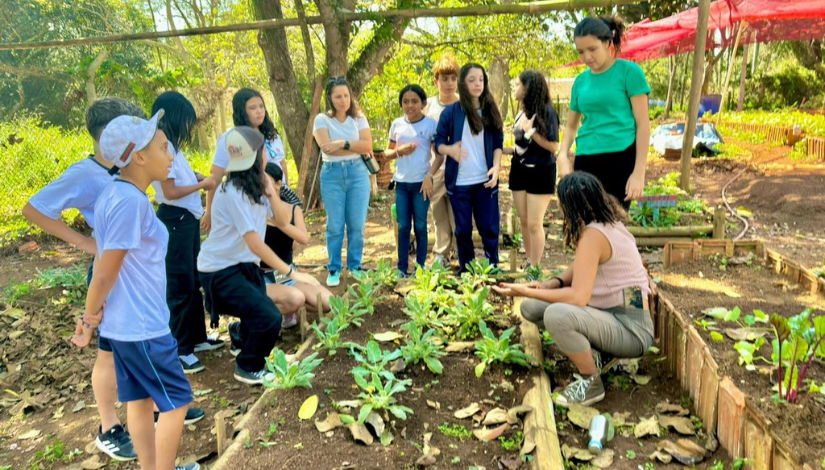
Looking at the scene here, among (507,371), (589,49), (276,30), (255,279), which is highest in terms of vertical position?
(276,30)

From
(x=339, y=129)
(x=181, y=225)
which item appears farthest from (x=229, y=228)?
(x=339, y=129)

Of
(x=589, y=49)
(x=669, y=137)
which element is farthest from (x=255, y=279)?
(x=669, y=137)

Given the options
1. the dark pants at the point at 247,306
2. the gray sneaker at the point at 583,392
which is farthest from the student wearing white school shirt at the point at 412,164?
the gray sneaker at the point at 583,392

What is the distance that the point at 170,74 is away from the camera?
7.54m

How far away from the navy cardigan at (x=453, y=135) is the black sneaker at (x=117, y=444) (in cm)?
256

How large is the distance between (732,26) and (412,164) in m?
9.68

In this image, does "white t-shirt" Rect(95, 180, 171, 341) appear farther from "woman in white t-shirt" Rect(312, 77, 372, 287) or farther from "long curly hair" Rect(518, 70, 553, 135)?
"long curly hair" Rect(518, 70, 553, 135)

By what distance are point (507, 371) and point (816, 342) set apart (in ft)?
4.20

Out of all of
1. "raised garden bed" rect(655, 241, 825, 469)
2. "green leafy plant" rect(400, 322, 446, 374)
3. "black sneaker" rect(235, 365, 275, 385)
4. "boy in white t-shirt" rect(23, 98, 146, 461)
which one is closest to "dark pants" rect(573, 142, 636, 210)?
"raised garden bed" rect(655, 241, 825, 469)

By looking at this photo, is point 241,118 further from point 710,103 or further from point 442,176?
point 710,103

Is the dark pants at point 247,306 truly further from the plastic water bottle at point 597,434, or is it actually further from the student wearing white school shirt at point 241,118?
the plastic water bottle at point 597,434

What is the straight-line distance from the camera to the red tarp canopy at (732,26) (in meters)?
8.98

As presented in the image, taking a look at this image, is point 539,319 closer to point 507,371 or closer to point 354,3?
point 507,371

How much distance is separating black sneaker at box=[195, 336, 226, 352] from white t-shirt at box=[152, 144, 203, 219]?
87cm
